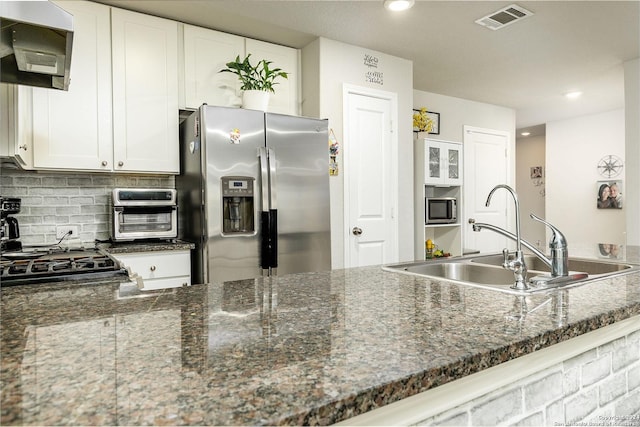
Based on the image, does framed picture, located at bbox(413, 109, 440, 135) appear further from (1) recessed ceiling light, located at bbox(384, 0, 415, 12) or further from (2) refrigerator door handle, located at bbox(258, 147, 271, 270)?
(2) refrigerator door handle, located at bbox(258, 147, 271, 270)

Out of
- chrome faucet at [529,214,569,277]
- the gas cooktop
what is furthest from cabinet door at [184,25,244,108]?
chrome faucet at [529,214,569,277]

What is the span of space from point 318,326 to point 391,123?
316cm

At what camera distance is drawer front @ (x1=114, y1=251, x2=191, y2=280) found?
2592 millimetres

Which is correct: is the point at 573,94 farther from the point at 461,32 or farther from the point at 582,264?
the point at 582,264

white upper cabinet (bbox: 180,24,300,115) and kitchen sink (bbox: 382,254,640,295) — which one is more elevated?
white upper cabinet (bbox: 180,24,300,115)

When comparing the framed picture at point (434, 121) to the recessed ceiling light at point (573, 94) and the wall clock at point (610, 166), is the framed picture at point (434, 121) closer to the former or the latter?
the recessed ceiling light at point (573, 94)

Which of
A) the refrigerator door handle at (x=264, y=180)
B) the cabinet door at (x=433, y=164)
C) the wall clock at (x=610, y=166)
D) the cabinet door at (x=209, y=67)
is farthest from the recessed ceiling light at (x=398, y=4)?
the wall clock at (x=610, y=166)

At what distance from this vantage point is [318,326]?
83 cm

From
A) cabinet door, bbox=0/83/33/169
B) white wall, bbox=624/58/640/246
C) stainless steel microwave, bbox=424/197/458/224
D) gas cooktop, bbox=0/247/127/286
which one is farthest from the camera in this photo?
stainless steel microwave, bbox=424/197/458/224

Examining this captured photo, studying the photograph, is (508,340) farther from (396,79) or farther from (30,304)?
(396,79)

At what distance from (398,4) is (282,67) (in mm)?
1076

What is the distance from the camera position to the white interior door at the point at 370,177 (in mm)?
3477

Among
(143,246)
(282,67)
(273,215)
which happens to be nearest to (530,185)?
(282,67)

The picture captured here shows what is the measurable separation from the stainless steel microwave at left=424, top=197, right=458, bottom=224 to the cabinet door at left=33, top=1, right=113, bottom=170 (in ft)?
10.2
